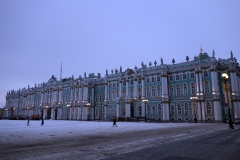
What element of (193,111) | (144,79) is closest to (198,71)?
(193,111)

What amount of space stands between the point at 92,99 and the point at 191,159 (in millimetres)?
67608

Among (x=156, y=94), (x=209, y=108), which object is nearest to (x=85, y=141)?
(x=209, y=108)

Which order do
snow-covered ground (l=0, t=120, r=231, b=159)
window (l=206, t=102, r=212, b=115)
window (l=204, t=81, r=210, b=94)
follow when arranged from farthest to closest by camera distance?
1. window (l=204, t=81, r=210, b=94)
2. window (l=206, t=102, r=212, b=115)
3. snow-covered ground (l=0, t=120, r=231, b=159)

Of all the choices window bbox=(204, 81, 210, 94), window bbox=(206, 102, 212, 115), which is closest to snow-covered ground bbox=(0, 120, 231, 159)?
window bbox=(206, 102, 212, 115)

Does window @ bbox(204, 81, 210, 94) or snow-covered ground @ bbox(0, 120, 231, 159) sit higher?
window @ bbox(204, 81, 210, 94)

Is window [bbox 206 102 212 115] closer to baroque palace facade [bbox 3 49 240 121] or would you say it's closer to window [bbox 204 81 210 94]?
baroque palace facade [bbox 3 49 240 121]

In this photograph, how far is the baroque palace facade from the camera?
47156 mm

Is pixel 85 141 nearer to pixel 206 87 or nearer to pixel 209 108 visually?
pixel 209 108

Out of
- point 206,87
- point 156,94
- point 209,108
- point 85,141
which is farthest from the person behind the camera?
point 156,94

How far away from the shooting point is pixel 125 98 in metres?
60.2

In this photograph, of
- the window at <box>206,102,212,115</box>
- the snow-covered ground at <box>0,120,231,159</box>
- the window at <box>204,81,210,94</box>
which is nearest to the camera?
the snow-covered ground at <box>0,120,231,159</box>

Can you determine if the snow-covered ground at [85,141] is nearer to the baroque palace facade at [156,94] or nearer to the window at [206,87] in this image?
the baroque palace facade at [156,94]

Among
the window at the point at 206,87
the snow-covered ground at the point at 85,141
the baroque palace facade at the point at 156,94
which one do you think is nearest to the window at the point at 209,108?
the baroque palace facade at the point at 156,94

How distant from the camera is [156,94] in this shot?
2197 inches
